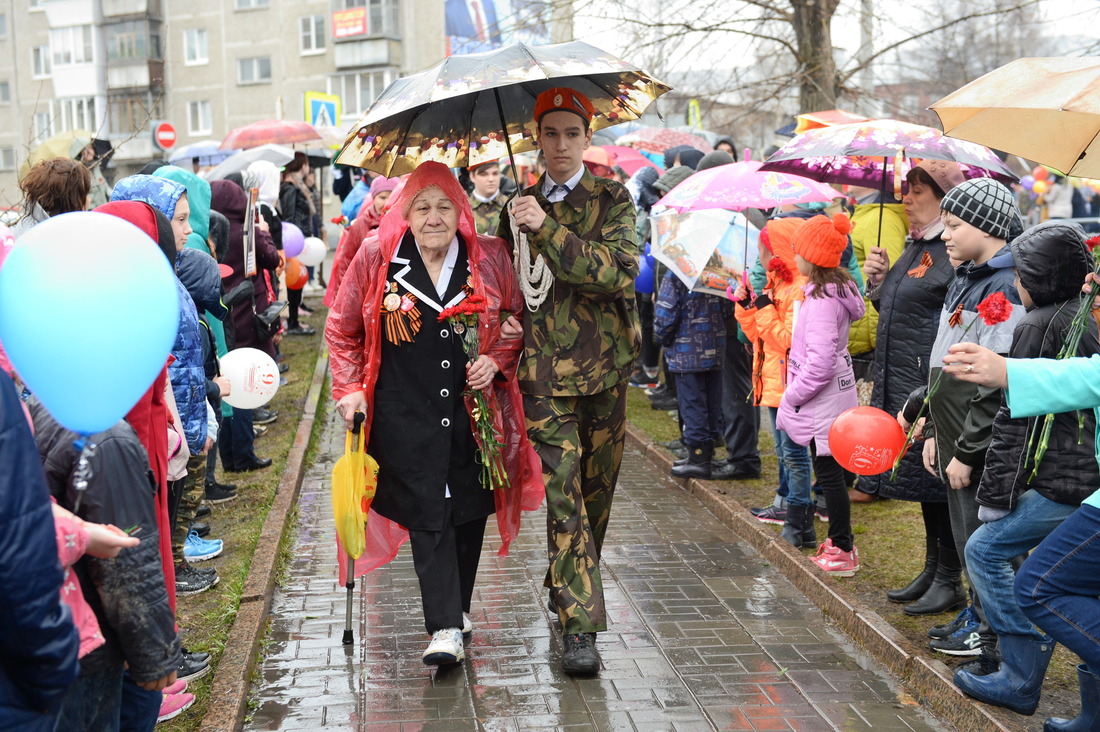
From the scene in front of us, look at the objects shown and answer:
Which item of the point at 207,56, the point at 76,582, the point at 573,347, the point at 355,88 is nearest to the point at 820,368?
the point at 573,347

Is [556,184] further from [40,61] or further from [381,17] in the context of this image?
[40,61]

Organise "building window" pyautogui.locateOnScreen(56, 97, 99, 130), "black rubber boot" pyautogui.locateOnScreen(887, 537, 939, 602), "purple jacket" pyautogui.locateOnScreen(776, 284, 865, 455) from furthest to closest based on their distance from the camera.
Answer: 1. "building window" pyautogui.locateOnScreen(56, 97, 99, 130)
2. "purple jacket" pyautogui.locateOnScreen(776, 284, 865, 455)
3. "black rubber boot" pyautogui.locateOnScreen(887, 537, 939, 602)

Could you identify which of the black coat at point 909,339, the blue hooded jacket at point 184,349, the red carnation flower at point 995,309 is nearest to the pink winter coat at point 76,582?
the blue hooded jacket at point 184,349

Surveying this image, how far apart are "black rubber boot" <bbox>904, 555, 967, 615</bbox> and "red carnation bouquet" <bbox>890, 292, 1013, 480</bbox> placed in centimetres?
58

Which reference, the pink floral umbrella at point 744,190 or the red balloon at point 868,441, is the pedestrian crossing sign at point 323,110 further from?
the red balloon at point 868,441

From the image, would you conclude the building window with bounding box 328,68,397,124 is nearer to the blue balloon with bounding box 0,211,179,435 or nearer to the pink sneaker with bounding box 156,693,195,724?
the pink sneaker with bounding box 156,693,195,724

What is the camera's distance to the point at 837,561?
6199 millimetres

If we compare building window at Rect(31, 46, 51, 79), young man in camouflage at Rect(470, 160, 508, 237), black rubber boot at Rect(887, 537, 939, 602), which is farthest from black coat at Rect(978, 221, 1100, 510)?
building window at Rect(31, 46, 51, 79)

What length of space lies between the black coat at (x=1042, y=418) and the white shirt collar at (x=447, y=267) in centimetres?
236

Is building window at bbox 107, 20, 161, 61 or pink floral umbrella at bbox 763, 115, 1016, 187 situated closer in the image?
pink floral umbrella at bbox 763, 115, 1016, 187

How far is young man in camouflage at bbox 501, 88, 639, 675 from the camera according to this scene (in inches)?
198

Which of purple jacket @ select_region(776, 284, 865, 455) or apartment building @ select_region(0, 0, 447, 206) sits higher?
apartment building @ select_region(0, 0, 447, 206)

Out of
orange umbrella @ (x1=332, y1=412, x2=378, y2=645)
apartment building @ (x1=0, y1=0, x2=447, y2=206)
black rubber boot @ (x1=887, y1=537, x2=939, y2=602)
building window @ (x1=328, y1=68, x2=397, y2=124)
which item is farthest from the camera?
building window @ (x1=328, y1=68, x2=397, y2=124)

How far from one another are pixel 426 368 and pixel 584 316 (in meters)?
0.76
